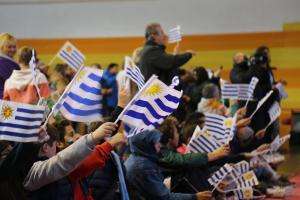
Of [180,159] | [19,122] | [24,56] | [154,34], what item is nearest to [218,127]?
[180,159]

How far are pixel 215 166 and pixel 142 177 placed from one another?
49.9 inches

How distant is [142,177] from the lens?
16.1 ft

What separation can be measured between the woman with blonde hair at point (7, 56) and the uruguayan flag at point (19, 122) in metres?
2.35

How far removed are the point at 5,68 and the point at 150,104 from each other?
2.39 meters

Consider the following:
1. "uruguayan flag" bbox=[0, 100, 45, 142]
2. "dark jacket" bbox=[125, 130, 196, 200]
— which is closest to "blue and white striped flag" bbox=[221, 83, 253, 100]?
"dark jacket" bbox=[125, 130, 196, 200]

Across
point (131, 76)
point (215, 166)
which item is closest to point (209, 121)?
point (215, 166)

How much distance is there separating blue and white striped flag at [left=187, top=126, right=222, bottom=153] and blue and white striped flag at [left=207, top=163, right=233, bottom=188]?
23 cm

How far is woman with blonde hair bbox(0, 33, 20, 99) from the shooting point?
19.4 ft

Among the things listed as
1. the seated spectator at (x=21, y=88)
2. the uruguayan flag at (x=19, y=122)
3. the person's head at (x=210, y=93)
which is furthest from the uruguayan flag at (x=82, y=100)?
the person's head at (x=210, y=93)

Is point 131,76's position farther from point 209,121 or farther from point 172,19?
point 172,19

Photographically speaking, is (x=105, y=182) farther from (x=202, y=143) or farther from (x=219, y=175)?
(x=219, y=175)

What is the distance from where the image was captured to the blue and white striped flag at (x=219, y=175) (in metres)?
5.73

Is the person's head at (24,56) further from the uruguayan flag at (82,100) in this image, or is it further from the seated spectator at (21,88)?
the uruguayan flag at (82,100)

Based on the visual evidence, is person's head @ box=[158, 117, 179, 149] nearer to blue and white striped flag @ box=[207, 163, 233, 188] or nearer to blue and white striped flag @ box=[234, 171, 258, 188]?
blue and white striped flag @ box=[207, 163, 233, 188]
